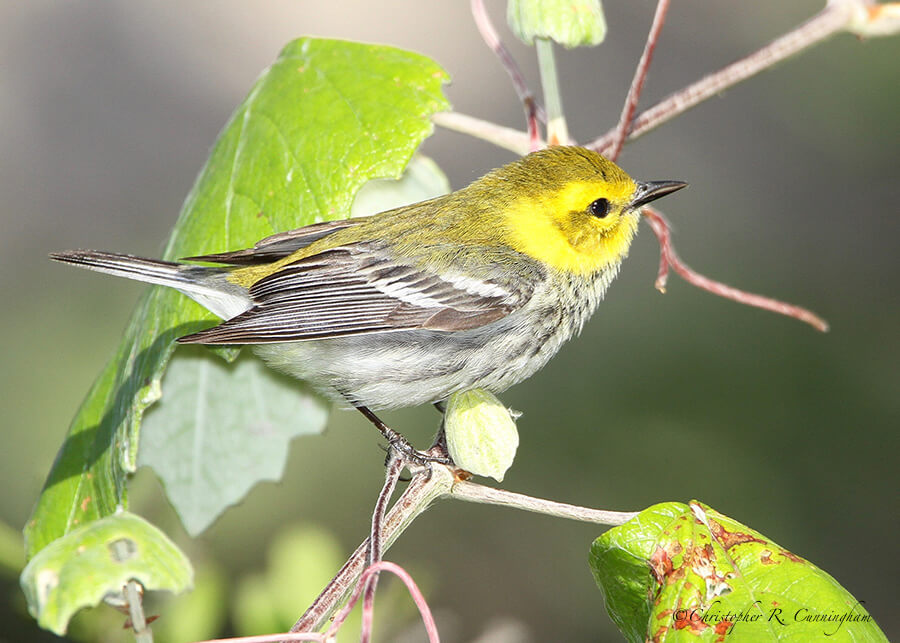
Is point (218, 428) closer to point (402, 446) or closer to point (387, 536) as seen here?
point (402, 446)

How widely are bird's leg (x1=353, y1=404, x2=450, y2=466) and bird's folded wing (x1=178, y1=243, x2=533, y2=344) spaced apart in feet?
0.89

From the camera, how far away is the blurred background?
15.9ft

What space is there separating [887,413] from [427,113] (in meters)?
3.62

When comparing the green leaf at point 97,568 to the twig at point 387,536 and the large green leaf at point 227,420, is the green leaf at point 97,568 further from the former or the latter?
the large green leaf at point 227,420

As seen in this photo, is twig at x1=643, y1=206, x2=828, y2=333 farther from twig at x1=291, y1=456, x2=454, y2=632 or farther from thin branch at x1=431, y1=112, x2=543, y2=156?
twig at x1=291, y1=456, x2=454, y2=632

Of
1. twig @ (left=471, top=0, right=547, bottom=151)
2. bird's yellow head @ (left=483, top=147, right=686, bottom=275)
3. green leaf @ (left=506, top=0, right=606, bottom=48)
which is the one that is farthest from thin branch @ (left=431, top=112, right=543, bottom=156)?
bird's yellow head @ (left=483, top=147, right=686, bottom=275)

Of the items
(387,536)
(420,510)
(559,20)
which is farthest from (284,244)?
(387,536)

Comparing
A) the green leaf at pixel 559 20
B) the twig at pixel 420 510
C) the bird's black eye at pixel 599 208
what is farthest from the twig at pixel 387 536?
the bird's black eye at pixel 599 208

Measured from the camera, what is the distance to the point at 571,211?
306 centimetres

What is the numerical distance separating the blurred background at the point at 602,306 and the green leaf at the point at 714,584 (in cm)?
149

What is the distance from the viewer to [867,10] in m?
2.15

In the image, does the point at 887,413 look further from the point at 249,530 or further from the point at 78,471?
the point at 78,471

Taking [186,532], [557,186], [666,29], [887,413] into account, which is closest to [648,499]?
[887,413]

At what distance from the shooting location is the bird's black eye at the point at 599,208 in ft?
Result: 9.95
